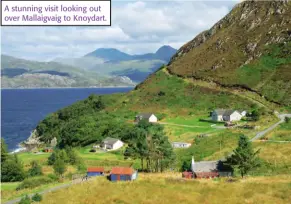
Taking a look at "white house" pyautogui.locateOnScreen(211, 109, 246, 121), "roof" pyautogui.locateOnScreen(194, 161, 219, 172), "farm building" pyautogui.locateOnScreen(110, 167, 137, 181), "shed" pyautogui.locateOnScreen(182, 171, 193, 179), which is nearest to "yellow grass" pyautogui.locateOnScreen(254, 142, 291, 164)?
"roof" pyautogui.locateOnScreen(194, 161, 219, 172)

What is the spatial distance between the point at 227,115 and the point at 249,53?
51114 millimetres

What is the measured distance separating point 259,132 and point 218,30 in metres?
105

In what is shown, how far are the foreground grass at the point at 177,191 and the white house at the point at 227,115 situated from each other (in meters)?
64.5

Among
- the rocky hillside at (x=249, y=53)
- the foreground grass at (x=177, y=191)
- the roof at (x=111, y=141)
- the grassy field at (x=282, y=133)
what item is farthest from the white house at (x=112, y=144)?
the rocky hillside at (x=249, y=53)

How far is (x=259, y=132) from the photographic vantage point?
8694cm

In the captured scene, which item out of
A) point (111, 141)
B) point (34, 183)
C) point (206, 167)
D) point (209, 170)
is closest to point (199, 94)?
point (111, 141)

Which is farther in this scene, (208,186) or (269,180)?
(269,180)

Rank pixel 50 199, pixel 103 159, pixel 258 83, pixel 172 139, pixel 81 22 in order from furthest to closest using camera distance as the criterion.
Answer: pixel 258 83, pixel 172 139, pixel 103 159, pixel 50 199, pixel 81 22

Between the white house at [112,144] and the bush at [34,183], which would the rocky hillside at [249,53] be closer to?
the white house at [112,144]

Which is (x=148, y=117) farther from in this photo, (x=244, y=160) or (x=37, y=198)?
(x=37, y=198)

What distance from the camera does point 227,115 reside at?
374ft

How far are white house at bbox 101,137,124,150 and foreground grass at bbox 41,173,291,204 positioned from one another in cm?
4931

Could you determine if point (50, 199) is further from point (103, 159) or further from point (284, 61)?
point (284, 61)

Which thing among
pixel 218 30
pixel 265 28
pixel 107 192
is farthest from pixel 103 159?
pixel 218 30
